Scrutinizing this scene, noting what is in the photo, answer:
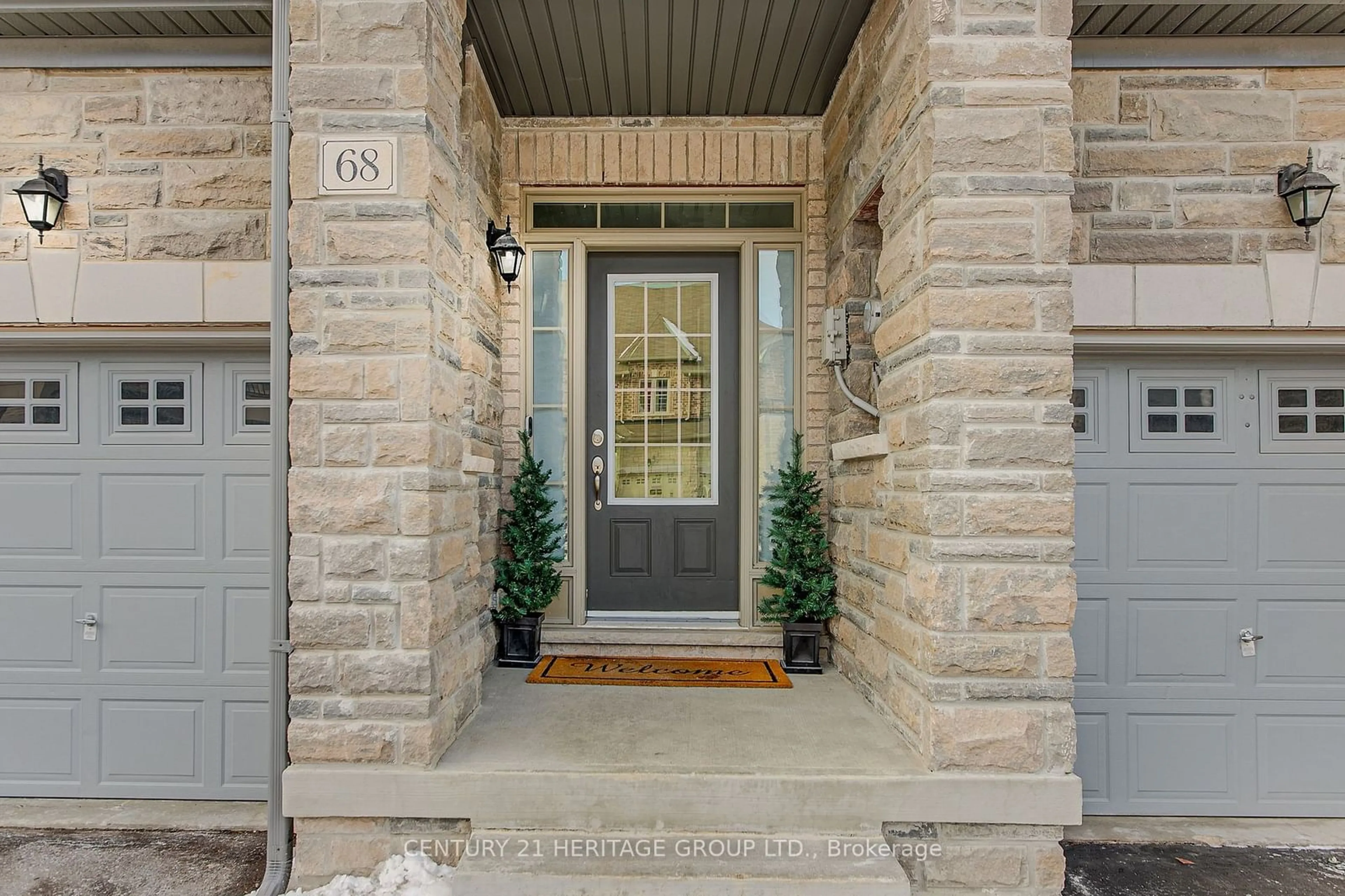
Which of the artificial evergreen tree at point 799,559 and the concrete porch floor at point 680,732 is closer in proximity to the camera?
the concrete porch floor at point 680,732

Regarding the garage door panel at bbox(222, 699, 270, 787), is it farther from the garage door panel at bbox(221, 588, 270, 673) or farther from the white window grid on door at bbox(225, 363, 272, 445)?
the white window grid on door at bbox(225, 363, 272, 445)

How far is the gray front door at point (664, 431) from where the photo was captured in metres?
3.78

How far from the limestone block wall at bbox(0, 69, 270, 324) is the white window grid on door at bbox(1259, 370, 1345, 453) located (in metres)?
4.42

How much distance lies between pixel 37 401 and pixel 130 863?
200 centimetres

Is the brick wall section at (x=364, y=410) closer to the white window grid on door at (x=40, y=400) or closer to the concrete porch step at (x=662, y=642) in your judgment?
the concrete porch step at (x=662, y=642)

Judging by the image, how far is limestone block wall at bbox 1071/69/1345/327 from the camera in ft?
9.68

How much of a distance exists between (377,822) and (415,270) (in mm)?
1823

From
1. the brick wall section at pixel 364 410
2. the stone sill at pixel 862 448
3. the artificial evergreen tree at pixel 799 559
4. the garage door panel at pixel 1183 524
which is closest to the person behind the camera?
the brick wall section at pixel 364 410

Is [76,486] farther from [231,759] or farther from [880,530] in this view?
[880,530]

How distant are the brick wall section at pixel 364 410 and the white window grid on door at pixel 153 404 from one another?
1.19 metres

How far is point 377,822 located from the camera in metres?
2.31

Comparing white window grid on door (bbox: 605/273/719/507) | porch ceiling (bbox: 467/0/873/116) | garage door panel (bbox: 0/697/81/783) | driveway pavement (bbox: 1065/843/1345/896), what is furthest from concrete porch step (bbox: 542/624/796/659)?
porch ceiling (bbox: 467/0/873/116)

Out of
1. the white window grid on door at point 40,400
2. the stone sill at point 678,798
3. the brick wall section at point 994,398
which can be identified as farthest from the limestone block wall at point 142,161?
the brick wall section at point 994,398

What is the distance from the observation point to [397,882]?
222 cm
